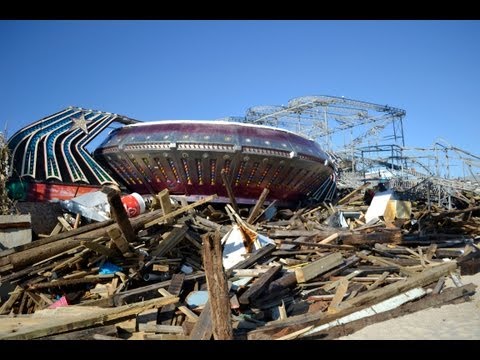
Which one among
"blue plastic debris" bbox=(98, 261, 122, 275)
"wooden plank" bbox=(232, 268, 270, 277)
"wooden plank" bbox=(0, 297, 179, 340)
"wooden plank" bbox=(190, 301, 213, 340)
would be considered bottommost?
"wooden plank" bbox=(190, 301, 213, 340)

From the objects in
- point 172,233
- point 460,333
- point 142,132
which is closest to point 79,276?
point 172,233

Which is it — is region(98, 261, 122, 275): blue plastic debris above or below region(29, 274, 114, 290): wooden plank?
above

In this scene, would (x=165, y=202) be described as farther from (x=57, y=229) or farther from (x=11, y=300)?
(x=11, y=300)

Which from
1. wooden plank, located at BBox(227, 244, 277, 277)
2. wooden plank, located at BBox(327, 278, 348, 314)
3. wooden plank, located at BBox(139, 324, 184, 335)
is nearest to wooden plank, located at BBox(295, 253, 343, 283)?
wooden plank, located at BBox(327, 278, 348, 314)

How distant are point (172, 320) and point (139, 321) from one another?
62cm

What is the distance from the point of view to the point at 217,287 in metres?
5.64

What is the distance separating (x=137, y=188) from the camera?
18.6 meters

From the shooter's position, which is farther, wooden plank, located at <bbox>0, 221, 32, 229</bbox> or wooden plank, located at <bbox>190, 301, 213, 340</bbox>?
wooden plank, located at <bbox>0, 221, 32, 229</bbox>

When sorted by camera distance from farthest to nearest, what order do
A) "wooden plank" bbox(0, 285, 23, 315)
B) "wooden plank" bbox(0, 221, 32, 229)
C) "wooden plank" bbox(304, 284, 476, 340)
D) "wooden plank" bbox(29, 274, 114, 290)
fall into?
"wooden plank" bbox(0, 221, 32, 229) < "wooden plank" bbox(29, 274, 114, 290) < "wooden plank" bbox(0, 285, 23, 315) < "wooden plank" bbox(304, 284, 476, 340)

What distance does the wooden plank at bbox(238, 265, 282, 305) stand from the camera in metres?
7.71

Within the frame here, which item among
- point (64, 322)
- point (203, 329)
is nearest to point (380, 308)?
point (203, 329)

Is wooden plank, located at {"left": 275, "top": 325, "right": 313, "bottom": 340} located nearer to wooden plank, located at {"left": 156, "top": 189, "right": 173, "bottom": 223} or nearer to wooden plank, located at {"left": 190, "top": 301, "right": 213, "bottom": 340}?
wooden plank, located at {"left": 190, "top": 301, "right": 213, "bottom": 340}

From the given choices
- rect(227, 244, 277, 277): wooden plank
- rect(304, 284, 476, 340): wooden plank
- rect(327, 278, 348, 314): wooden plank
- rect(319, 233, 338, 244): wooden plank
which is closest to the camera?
rect(304, 284, 476, 340): wooden plank

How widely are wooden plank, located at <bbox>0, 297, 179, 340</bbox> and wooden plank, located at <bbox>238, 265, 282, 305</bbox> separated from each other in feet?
5.47
